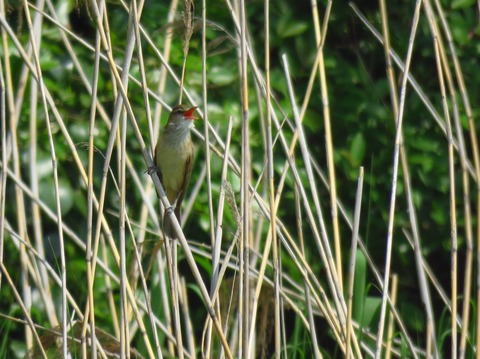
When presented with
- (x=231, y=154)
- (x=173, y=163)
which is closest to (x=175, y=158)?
(x=173, y=163)

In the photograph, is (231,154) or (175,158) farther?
(231,154)

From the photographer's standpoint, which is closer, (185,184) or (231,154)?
(185,184)

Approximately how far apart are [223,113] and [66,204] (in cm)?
77

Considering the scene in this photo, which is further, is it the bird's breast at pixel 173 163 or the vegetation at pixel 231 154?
the vegetation at pixel 231 154

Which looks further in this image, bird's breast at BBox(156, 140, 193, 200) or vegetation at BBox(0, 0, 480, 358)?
vegetation at BBox(0, 0, 480, 358)

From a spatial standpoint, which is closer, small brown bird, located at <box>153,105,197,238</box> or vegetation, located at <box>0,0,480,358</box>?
small brown bird, located at <box>153,105,197,238</box>

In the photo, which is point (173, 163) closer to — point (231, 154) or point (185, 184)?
point (185, 184)

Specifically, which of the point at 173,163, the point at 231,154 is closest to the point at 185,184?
the point at 173,163

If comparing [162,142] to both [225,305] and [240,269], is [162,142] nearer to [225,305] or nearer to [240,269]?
[225,305]

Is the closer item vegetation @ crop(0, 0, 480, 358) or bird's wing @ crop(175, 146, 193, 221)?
bird's wing @ crop(175, 146, 193, 221)

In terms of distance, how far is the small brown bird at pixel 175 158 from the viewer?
3.16 meters

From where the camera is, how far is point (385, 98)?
426 centimetres

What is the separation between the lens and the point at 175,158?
3242 millimetres

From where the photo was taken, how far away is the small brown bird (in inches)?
124
